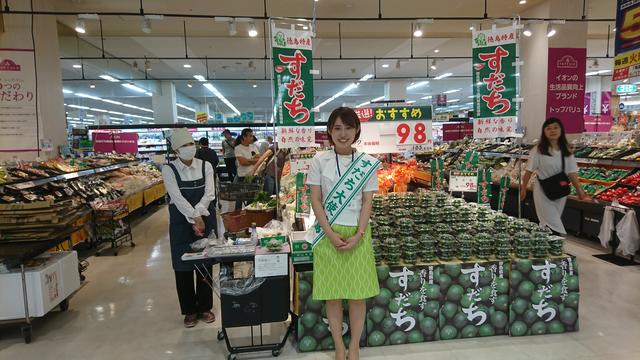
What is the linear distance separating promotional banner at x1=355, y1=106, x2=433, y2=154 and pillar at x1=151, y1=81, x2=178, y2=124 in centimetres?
1339

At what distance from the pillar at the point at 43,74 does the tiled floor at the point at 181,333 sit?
3155 millimetres

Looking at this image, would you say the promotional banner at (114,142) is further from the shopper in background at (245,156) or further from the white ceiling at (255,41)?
the shopper in background at (245,156)

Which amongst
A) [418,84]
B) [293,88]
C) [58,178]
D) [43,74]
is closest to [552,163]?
[293,88]

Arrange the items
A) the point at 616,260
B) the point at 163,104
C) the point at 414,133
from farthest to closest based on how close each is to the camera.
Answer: the point at 163,104, the point at 616,260, the point at 414,133

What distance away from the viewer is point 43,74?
6.62 m

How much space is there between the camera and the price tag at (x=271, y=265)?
264cm

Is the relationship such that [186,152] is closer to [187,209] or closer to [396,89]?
[187,209]

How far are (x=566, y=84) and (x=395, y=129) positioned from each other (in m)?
5.44

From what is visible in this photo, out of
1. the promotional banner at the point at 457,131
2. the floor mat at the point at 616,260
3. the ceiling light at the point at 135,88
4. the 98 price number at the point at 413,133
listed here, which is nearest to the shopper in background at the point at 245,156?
the 98 price number at the point at 413,133

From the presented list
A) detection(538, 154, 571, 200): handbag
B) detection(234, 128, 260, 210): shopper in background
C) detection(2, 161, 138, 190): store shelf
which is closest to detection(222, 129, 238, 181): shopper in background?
detection(2, 161, 138, 190): store shelf

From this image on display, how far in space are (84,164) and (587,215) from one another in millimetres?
8221

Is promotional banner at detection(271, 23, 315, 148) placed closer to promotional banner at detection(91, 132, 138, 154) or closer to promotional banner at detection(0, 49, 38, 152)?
promotional banner at detection(0, 49, 38, 152)

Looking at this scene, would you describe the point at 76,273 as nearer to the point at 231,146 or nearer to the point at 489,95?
the point at 489,95

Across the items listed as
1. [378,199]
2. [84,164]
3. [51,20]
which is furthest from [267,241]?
[51,20]
